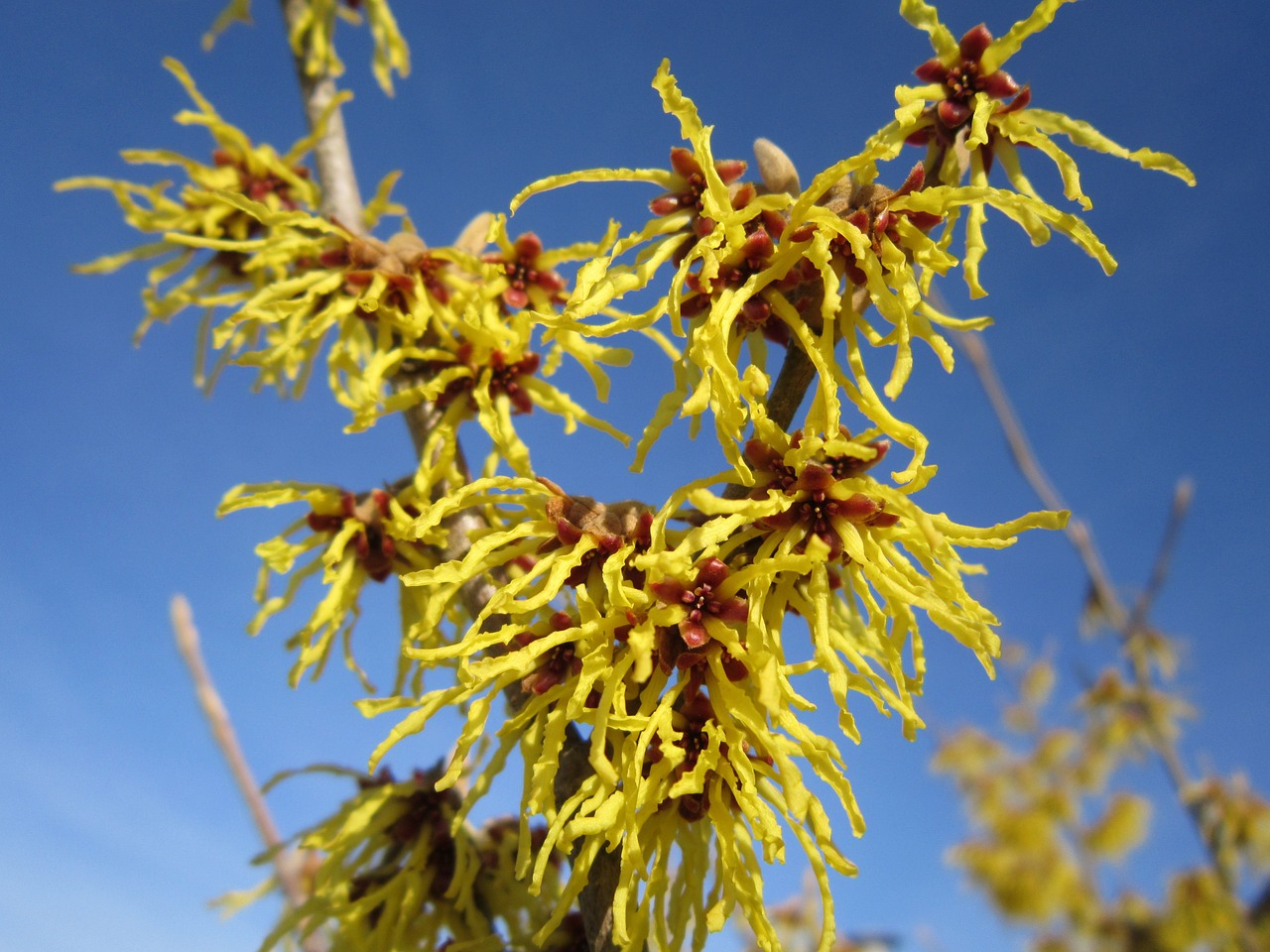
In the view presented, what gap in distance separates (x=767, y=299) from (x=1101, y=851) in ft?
26.5

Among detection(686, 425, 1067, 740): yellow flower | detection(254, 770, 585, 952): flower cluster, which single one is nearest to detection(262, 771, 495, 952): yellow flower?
detection(254, 770, 585, 952): flower cluster

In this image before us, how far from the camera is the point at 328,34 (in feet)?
8.45

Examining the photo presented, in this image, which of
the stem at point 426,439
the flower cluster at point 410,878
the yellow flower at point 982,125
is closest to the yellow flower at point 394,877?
the flower cluster at point 410,878

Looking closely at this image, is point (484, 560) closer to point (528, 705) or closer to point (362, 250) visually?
point (528, 705)

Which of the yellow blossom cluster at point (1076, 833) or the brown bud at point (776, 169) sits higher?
the yellow blossom cluster at point (1076, 833)

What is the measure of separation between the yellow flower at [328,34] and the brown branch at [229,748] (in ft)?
5.04

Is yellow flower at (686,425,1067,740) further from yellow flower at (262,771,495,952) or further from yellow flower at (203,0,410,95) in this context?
yellow flower at (203,0,410,95)

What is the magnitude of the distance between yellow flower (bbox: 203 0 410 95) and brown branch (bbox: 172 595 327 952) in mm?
1537

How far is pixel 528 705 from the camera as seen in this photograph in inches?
53.4

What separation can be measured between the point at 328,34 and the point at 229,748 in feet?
6.43

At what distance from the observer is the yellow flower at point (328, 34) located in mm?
2537

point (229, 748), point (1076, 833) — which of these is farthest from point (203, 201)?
point (1076, 833)

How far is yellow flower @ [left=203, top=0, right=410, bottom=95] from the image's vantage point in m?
2.54

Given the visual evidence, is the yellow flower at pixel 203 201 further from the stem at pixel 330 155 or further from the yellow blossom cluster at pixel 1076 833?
the yellow blossom cluster at pixel 1076 833
